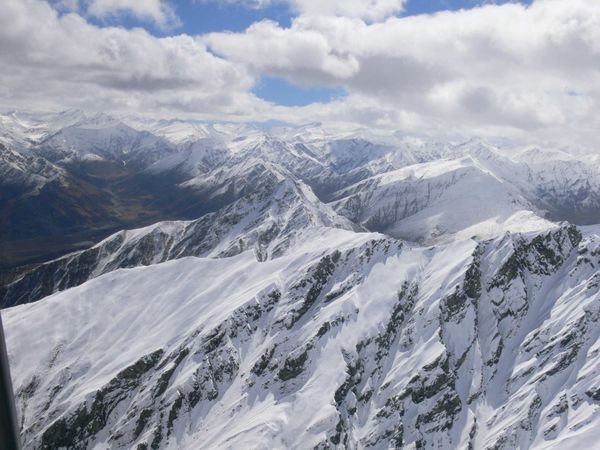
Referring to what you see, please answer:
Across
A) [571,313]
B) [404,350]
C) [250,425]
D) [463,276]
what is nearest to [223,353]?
[250,425]

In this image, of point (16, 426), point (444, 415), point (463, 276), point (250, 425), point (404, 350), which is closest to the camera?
point (16, 426)

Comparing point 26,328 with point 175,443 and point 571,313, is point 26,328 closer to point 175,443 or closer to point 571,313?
point 175,443

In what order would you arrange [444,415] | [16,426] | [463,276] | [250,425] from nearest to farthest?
[16,426] → [250,425] → [444,415] → [463,276]

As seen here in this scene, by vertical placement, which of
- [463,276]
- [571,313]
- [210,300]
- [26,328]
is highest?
[26,328]

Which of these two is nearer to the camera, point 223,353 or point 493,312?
point 223,353

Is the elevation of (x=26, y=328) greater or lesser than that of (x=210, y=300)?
greater

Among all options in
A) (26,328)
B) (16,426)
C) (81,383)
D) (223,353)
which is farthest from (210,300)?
(16,426)

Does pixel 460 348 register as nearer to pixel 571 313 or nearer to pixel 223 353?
pixel 571 313
